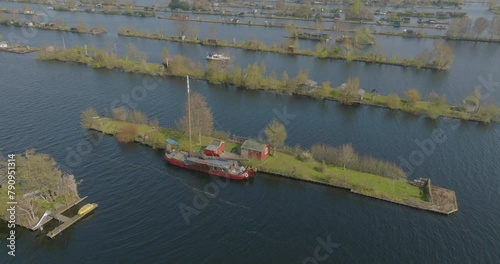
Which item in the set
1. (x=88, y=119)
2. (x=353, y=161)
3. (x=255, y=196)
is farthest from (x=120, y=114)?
(x=353, y=161)

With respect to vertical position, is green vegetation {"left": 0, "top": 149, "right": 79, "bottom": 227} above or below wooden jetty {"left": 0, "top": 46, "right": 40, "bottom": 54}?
below

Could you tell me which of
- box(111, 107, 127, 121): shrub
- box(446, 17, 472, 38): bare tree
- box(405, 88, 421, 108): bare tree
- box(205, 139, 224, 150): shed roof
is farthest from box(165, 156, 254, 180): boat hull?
box(446, 17, 472, 38): bare tree

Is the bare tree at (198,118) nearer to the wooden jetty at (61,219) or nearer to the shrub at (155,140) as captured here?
the shrub at (155,140)

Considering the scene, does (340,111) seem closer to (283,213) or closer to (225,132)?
(225,132)

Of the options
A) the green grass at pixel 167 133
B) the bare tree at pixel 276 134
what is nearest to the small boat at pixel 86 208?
the green grass at pixel 167 133

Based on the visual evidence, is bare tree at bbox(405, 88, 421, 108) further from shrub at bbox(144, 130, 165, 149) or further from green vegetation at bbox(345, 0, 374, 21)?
green vegetation at bbox(345, 0, 374, 21)

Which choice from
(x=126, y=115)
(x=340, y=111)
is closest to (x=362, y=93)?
(x=340, y=111)
